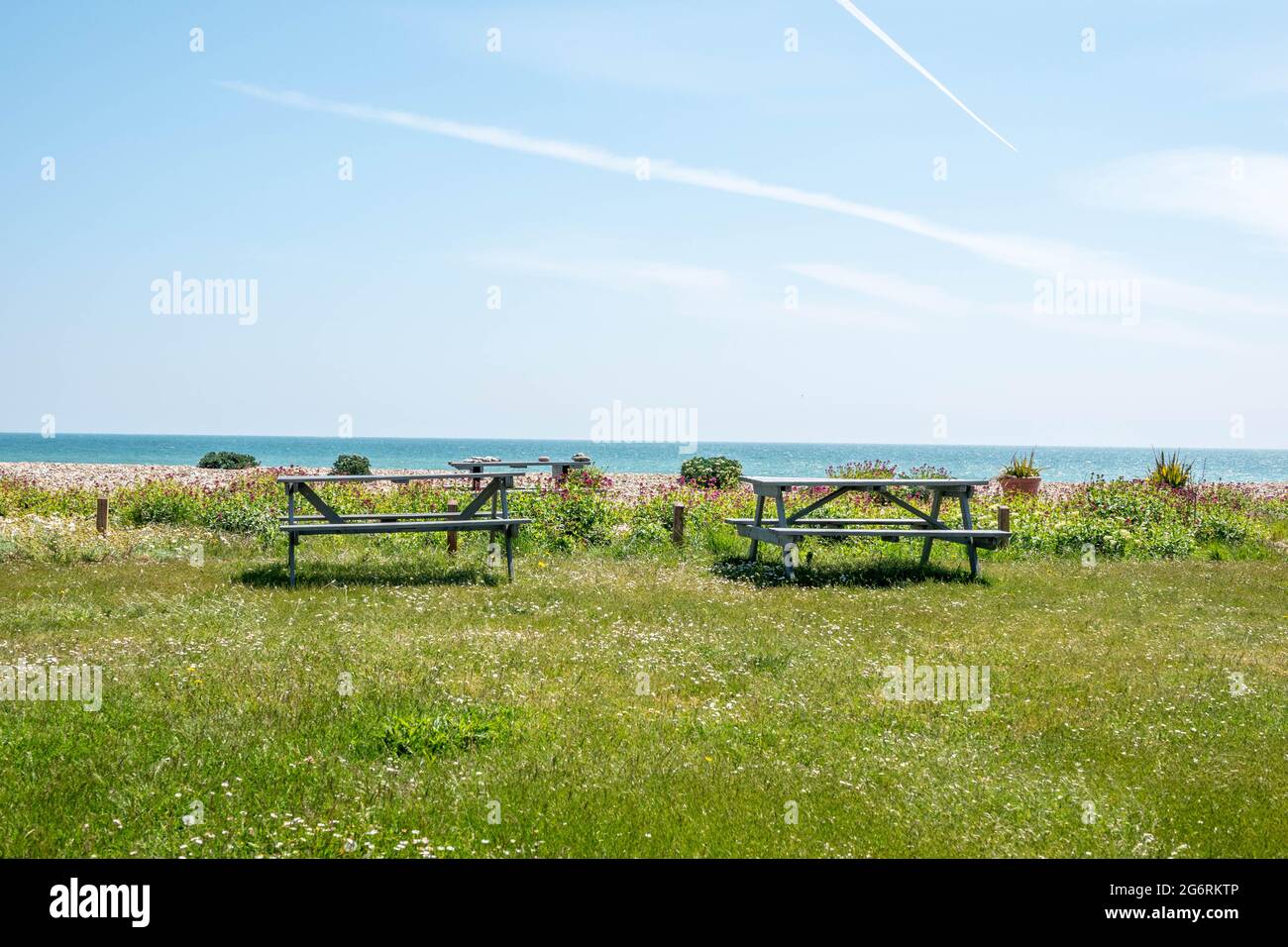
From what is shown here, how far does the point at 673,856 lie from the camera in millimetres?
4215

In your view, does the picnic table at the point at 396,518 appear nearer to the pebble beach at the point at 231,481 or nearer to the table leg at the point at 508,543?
the table leg at the point at 508,543

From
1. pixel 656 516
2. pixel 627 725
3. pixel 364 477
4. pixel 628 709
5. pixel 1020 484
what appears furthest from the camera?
pixel 1020 484

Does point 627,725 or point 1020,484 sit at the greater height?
point 1020,484

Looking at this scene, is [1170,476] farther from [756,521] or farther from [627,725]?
[627,725]

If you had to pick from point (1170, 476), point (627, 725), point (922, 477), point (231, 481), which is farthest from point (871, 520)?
point (231, 481)

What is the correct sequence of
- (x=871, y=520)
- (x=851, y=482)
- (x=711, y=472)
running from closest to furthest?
(x=851, y=482) < (x=871, y=520) < (x=711, y=472)

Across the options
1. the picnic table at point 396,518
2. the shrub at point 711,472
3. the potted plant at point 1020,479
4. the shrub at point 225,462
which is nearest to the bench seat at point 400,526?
the picnic table at point 396,518

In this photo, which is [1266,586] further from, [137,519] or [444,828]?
[137,519]

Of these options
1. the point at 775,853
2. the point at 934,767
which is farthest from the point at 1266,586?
A: the point at 775,853

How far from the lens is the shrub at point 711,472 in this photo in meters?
23.5

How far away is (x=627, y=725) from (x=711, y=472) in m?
19.0

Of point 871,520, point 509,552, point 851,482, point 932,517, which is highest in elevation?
point 851,482

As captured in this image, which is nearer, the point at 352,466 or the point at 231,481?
the point at 231,481

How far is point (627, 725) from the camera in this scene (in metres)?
6.00
